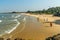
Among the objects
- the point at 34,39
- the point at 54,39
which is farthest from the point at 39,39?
the point at 54,39

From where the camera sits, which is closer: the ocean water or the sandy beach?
the sandy beach

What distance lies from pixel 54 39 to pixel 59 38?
1.61 feet

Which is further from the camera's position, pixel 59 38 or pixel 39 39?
pixel 39 39

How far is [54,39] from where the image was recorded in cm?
1156

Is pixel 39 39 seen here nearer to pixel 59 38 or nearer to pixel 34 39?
pixel 34 39

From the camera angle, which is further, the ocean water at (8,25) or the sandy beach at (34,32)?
the ocean water at (8,25)

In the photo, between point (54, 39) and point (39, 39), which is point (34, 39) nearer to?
point (39, 39)

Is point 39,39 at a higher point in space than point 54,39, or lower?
lower

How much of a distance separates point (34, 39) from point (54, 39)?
3.95 metres

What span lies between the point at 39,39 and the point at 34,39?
514mm

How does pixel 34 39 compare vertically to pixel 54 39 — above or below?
below

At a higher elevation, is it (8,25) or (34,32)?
(34,32)

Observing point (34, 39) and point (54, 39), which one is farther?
point (34, 39)

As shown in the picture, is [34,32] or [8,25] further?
[8,25]
